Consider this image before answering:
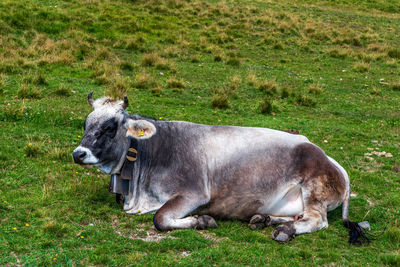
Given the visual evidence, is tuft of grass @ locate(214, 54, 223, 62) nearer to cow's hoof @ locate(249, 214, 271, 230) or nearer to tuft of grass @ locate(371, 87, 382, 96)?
tuft of grass @ locate(371, 87, 382, 96)

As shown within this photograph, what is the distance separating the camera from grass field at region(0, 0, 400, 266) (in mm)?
5641

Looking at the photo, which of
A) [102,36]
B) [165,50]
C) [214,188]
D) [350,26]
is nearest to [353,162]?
[214,188]

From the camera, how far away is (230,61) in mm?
18422

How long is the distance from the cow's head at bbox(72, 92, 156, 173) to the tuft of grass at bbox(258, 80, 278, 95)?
863 centimetres

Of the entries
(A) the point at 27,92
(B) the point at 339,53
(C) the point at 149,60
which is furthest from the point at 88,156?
(B) the point at 339,53

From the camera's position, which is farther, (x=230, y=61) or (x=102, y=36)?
(x=102, y=36)

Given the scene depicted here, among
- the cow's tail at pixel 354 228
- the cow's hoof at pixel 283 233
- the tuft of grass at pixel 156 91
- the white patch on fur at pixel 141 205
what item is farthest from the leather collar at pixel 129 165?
the tuft of grass at pixel 156 91

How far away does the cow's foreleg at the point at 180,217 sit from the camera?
6066 millimetres

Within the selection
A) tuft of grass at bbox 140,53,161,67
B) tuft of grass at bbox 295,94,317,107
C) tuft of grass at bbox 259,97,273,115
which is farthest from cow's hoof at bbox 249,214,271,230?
tuft of grass at bbox 140,53,161,67

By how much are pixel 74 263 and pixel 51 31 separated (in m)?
15.9

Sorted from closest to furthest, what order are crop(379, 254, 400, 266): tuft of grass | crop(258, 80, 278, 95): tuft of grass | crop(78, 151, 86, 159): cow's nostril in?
crop(379, 254, 400, 266): tuft of grass, crop(78, 151, 86, 159): cow's nostril, crop(258, 80, 278, 95): tuft of grass

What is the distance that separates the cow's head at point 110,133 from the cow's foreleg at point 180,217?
1048mm

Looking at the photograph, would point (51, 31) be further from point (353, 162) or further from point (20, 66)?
point (353, 162)

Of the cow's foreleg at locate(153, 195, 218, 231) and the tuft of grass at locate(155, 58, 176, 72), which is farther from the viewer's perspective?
the tuft of grass at locate(155, 58, 176, 72)
